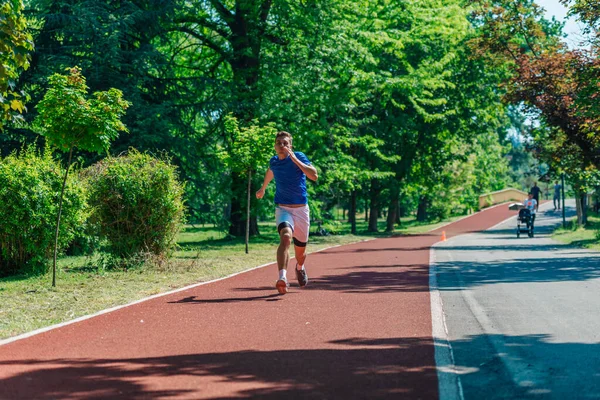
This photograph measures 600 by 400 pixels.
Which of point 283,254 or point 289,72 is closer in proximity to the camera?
point 283,254

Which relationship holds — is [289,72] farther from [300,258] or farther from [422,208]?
[422,208]

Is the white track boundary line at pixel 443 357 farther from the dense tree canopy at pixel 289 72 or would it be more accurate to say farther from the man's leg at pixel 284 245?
the dense tree canopy at pixel 289 72

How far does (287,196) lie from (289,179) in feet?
0.80

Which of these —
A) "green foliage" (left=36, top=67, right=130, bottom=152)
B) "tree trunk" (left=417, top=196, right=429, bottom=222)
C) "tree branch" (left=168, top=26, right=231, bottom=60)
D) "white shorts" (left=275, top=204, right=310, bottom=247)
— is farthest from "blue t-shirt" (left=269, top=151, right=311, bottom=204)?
"tree trunk" (left=417, top=196, right=429, bottom=222)

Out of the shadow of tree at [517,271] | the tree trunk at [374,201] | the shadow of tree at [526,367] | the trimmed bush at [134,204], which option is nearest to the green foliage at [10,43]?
the trimmed bush at [134,204]

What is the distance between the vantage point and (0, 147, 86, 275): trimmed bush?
13406mm

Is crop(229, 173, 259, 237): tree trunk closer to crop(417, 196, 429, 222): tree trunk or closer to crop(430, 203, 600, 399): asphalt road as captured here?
crop(430, 203, 600, 399): asphalt road

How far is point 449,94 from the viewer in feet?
135

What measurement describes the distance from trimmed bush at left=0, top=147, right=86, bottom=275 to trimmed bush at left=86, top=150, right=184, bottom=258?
88 centimetres

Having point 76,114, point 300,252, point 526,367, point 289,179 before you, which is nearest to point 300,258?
point 300,252

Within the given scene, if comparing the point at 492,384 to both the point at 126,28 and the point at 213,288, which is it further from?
the point at 126,28

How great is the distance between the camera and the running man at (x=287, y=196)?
10.7m

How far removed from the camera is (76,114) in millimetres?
12383

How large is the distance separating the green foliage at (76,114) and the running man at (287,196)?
3236 millimetres
